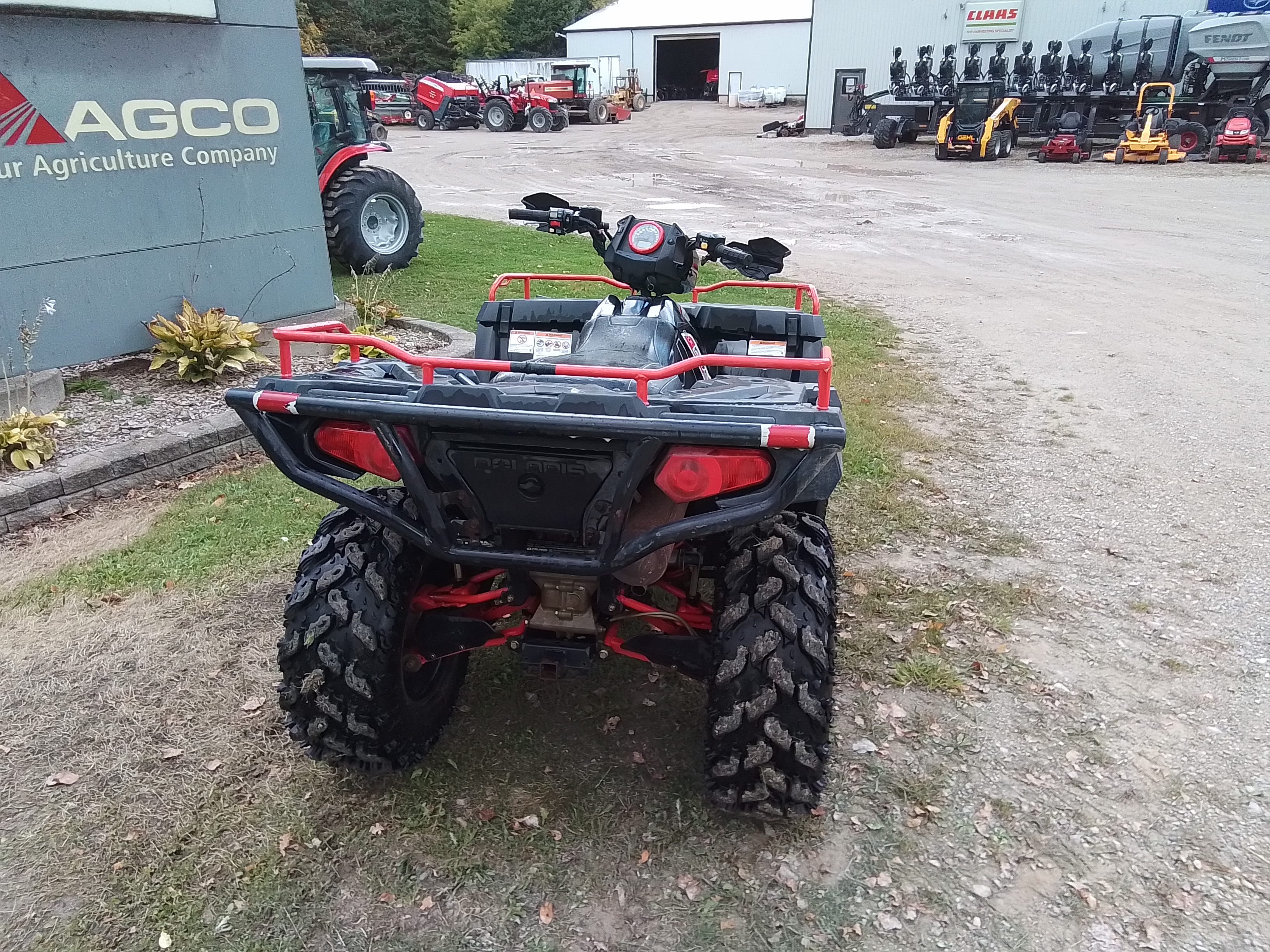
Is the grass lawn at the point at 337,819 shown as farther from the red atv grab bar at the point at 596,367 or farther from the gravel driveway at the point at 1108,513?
the red atv grab bar at the point at 596,367

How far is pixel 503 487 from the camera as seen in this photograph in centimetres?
218

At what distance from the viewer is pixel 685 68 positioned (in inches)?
2039

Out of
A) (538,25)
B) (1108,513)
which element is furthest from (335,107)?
(538,25)

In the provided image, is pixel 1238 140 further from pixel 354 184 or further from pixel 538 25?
pixel 538 25

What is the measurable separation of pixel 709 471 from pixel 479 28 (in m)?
54.2

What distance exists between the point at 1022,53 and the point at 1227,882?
1208 inches

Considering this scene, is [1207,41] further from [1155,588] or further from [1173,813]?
[1173,813]

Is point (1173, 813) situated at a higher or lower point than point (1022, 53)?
lower

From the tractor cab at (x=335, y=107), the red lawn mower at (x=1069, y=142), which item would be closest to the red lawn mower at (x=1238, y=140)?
the red lawn mower at (x=1069, y=142)

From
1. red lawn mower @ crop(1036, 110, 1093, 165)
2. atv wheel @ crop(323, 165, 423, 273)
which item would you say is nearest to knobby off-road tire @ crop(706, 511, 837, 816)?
atv wheel @ crop(323, 165, 423, 273)

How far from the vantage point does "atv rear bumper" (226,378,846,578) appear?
1922 mm

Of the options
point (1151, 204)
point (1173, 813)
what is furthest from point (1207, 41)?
point (1173, 813)

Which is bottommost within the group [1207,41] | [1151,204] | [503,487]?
[1151,204]

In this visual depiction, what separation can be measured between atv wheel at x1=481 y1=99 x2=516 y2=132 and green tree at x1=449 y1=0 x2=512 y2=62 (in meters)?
18.7
